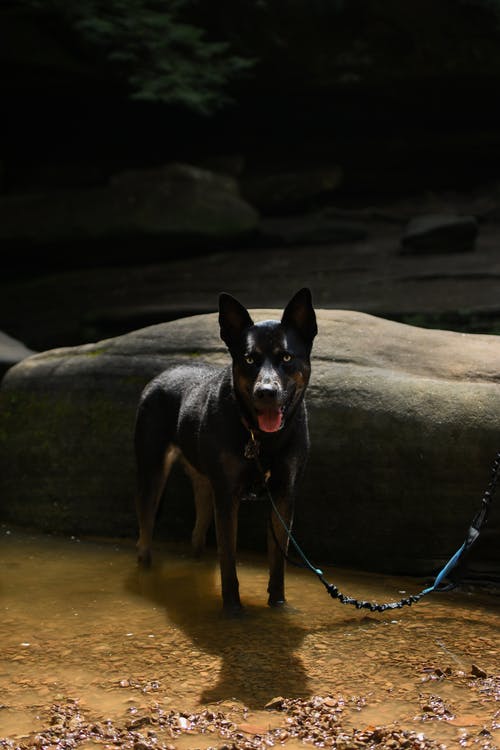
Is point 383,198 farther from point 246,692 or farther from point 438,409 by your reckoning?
point 246,692

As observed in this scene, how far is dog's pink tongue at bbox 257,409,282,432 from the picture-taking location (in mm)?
4176

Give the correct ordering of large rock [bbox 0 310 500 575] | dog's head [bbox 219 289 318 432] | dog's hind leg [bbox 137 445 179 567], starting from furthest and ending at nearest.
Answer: dog's hind leg [bbox 137 445 179 567] → large rock [bbox 0 310 500 575] → dog's head [bbox 219 289 318 432]

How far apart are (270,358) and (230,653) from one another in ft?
4.40

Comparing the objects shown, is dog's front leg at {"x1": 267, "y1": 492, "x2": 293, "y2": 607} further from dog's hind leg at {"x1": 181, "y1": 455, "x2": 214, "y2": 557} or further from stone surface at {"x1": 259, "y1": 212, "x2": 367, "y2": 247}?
stone surface at {"x1": 259, "y1": 212, "x2": 367, "y2": 247}

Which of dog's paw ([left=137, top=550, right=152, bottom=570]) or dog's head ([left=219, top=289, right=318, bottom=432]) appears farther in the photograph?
dog's paw ([left=137, top=550, right=152, bottom=570])

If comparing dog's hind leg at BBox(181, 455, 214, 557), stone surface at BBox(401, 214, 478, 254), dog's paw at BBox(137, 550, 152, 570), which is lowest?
dog's paw at BBox(137, 550, 152, 570)

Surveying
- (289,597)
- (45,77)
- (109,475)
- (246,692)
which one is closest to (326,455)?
(289,597)

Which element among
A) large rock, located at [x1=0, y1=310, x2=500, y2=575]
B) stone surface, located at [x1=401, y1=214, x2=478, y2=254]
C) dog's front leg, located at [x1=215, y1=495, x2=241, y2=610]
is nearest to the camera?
dog's front leg, located at [x1=215, y1=495, x2=241, y2=610]

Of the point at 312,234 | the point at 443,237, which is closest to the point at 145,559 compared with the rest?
the point at 443,237

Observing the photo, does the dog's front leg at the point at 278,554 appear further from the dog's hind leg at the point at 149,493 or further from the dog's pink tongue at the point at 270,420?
the dog's hind leg at the point at 149,493

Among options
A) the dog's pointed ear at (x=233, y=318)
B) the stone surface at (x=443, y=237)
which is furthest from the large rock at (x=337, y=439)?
the stone surface at (x=443, y=237)

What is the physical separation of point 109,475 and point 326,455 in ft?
4.97

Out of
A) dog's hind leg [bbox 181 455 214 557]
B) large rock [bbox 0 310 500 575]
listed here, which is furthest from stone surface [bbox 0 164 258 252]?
dog's hind leg [bbox 181 455 214 557]

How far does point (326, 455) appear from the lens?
543 centimetres
